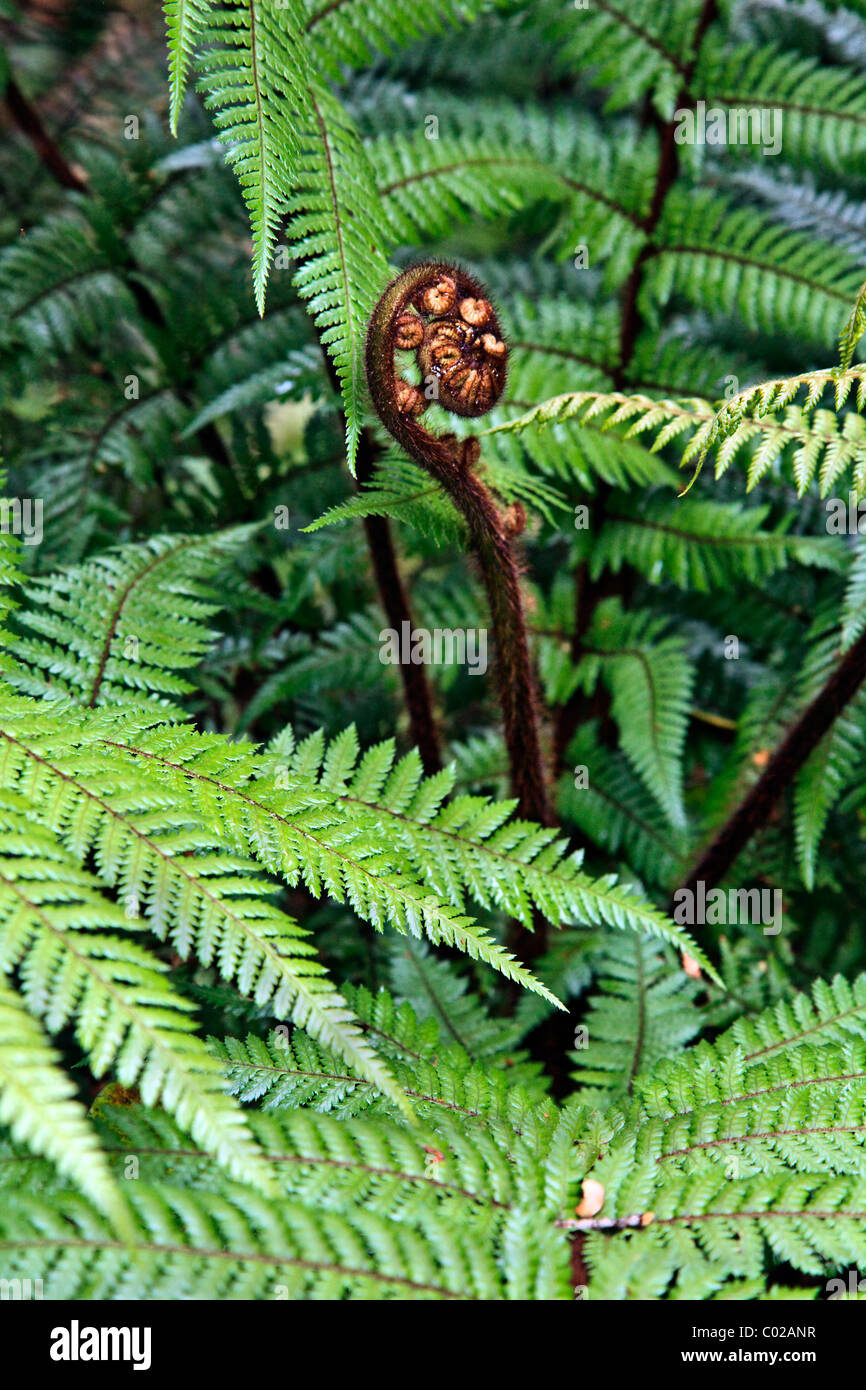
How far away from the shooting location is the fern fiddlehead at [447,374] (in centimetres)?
132

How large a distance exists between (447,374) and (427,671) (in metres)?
0.84

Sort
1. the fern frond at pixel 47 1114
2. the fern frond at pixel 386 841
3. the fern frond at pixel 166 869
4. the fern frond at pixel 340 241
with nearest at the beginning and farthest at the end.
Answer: the fern frond at pixel 47 1114 → the fern frond at pixel 166 869 → the fern frond at pixel 386 841 → the fern frond at pixel 340 241

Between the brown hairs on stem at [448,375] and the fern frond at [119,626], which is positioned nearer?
the brown hairs on stem at [448,375]

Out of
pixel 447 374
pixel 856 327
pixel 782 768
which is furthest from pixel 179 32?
pixel 782 768

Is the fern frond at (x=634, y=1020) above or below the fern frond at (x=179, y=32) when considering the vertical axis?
below

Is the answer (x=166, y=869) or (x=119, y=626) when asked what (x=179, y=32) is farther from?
(x=166, y=869)

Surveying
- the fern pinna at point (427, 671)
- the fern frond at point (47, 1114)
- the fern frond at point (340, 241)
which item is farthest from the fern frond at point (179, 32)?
the fern frond at point (47, 1114)

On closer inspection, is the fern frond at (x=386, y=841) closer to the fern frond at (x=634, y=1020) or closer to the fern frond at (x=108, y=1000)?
the fern frond at (x=108, y=1000)

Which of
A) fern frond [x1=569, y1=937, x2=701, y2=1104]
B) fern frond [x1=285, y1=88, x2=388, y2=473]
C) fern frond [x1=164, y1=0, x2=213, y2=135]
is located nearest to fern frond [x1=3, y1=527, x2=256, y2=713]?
fern frond [x1=285, y1=88, x2=388, y2=473]

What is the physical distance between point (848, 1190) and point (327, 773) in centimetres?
86

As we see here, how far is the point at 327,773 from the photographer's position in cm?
150

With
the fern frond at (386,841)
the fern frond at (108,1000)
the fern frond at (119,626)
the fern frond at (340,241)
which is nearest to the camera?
the fern frond at (108,1000)

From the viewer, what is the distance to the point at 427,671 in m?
2.10
